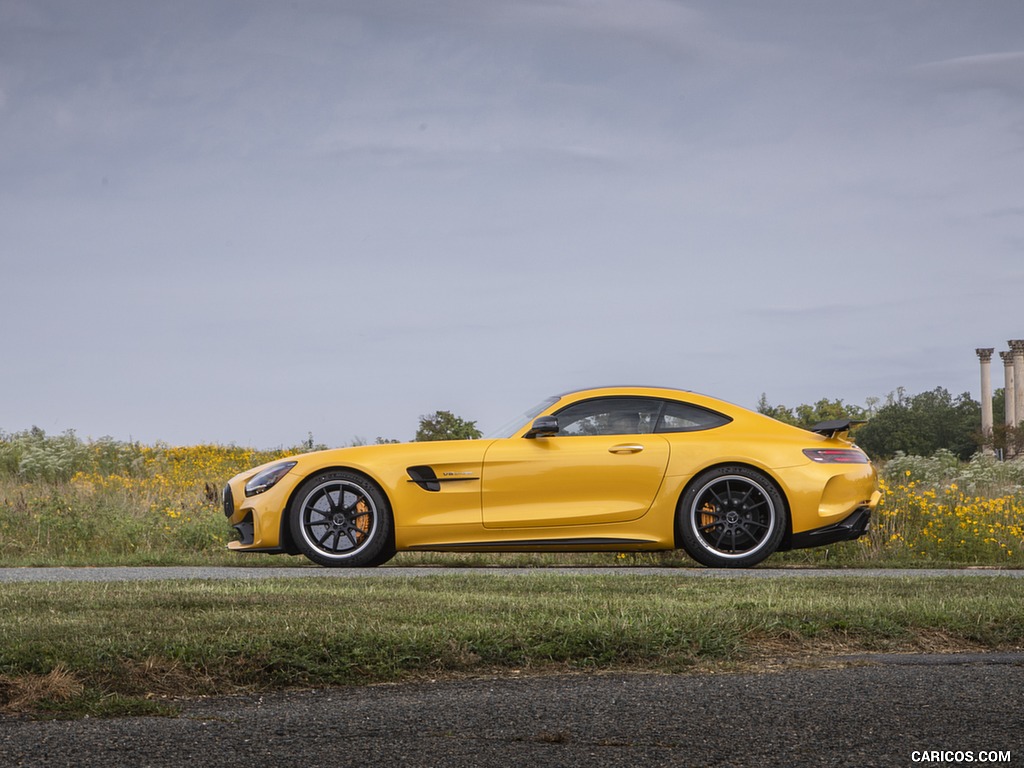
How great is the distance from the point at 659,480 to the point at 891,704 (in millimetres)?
5089

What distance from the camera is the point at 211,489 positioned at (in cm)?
1430

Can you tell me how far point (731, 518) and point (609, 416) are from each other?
132 centimetres

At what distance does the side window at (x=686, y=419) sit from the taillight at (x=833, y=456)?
75cm

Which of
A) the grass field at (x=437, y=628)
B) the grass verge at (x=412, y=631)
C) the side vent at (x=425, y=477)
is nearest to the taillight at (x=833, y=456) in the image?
the grass field at (x=437, y=628)

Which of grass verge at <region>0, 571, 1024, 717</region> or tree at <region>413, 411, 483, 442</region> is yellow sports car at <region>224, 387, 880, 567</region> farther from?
tree at <region>413, 411, 483, 442</region>

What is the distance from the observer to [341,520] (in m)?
10.0

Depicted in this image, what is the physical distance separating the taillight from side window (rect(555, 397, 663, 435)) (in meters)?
1.31

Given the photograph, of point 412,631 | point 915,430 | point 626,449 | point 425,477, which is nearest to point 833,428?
point 626,449

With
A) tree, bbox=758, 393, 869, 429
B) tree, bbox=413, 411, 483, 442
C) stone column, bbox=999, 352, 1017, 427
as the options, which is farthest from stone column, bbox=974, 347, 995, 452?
tree, bbox=413, 411, 483, 442

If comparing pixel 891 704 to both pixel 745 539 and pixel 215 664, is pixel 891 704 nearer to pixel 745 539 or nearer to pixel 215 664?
pixel 215 664

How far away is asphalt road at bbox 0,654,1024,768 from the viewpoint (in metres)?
3.96

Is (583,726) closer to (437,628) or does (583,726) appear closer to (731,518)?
(437,628)

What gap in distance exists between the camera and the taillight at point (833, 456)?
32.3ft

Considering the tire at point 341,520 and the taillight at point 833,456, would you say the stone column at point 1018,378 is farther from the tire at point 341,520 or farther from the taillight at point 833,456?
the tire at point 341,520
